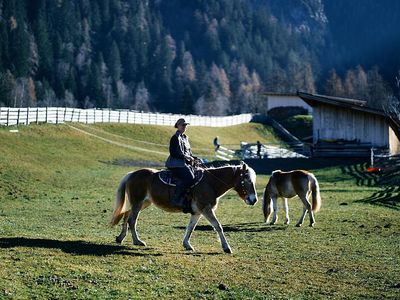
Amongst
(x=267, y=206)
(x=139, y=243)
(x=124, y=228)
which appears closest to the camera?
(x=139, y=243)

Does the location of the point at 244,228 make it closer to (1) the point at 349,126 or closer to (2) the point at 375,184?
(2) the point at 375,184

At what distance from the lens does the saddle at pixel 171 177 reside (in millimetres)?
15922

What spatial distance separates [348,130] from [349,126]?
380mm

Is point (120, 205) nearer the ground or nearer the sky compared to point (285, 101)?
nearer the ground

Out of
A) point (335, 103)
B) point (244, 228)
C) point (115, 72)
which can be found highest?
point (115, 72)

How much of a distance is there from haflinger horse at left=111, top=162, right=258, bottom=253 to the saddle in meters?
0.07

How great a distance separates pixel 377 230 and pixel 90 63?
147083 millimetres

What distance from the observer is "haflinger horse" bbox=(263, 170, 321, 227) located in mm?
22344

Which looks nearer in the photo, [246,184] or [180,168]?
[180,168]

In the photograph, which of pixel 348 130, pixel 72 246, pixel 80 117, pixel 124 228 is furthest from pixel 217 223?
pixel 348 130

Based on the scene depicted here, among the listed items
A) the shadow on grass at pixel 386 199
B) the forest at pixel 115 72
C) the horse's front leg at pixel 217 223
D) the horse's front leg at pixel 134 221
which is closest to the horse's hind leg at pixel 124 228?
the horse's front leg at pixel 134 221

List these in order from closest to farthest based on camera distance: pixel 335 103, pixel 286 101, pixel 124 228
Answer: pixel 124 228
pixel 335 103
pixel 286 101

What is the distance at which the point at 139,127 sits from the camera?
2709 inches

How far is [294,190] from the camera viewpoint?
74.6ft
